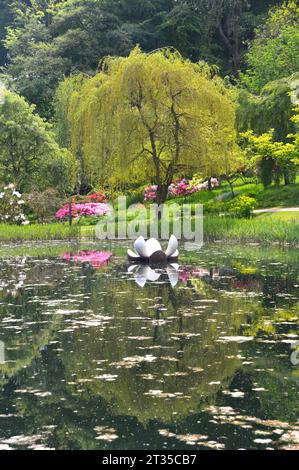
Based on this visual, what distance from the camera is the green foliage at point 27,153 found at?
34.4m

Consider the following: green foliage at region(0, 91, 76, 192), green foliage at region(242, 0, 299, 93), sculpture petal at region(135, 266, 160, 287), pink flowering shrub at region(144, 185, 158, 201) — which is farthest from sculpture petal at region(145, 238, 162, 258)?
green foliage at region(242, 0, 299, 93)

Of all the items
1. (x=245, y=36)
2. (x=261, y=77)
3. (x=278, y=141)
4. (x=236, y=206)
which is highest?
(x=245, y=36)

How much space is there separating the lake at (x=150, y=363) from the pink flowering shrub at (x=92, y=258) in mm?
3367

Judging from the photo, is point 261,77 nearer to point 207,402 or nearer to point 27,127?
point 27,127

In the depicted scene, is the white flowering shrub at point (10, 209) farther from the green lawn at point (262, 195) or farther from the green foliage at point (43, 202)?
the green lawn at point (262, 195)

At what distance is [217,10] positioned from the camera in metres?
49.7

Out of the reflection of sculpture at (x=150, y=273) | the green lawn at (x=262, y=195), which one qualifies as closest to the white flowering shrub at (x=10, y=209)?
the green lawn at (x=262, y=195)

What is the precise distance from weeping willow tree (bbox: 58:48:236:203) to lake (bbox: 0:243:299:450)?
12.2 m

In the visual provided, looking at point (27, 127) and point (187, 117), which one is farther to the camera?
point (27, 127)

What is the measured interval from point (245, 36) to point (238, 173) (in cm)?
1903

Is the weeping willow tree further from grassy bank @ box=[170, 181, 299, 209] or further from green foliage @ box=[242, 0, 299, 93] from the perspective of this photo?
green foliage @ box=[242, 0, 299, 93]

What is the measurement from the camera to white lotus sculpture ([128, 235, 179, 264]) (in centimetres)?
1892
